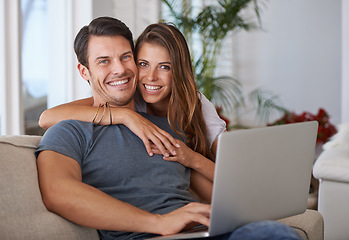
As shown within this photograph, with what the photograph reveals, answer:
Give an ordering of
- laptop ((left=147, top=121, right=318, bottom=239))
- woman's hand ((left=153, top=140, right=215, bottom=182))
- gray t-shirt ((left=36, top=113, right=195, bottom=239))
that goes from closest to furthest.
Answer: laptop ((left=147, top=121, right=318, bottom=239)), gray t-shirt ((left=36, top=113, right=195, bottom=239)), woman's hand ((left=153, top=140, right=215, bottom=182))

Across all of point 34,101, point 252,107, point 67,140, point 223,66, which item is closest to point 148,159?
point 67,140

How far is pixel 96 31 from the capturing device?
1.68 meters

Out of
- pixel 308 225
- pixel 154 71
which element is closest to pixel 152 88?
pixel 154 71

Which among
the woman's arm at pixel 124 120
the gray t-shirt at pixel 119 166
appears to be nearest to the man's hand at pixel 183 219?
the gray t-shirt at pixel 119 166

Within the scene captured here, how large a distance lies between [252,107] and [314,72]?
92 cm

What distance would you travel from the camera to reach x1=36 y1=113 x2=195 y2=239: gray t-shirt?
147 centimetres

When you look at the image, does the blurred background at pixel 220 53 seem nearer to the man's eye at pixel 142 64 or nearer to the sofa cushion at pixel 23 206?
the man's eye at pixel 142 64

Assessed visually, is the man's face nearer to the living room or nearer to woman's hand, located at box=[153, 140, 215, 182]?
woman's hand, located at box=[153, 140, 215, 182]

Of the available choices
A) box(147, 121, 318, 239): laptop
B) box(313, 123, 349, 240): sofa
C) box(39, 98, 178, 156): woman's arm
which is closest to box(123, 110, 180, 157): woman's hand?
box(39, 98, 178, 156): woman's arm

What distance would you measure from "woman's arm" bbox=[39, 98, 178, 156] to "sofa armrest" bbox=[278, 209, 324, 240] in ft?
1.69

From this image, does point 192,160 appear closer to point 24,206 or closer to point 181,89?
point 181,89

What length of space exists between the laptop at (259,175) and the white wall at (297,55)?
443 cm

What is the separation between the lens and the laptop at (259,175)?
44.1 inches

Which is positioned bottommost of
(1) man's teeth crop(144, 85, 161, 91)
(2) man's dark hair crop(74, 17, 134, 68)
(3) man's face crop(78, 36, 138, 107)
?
(1) man's teeth crop(144, 85, 161, 91)
